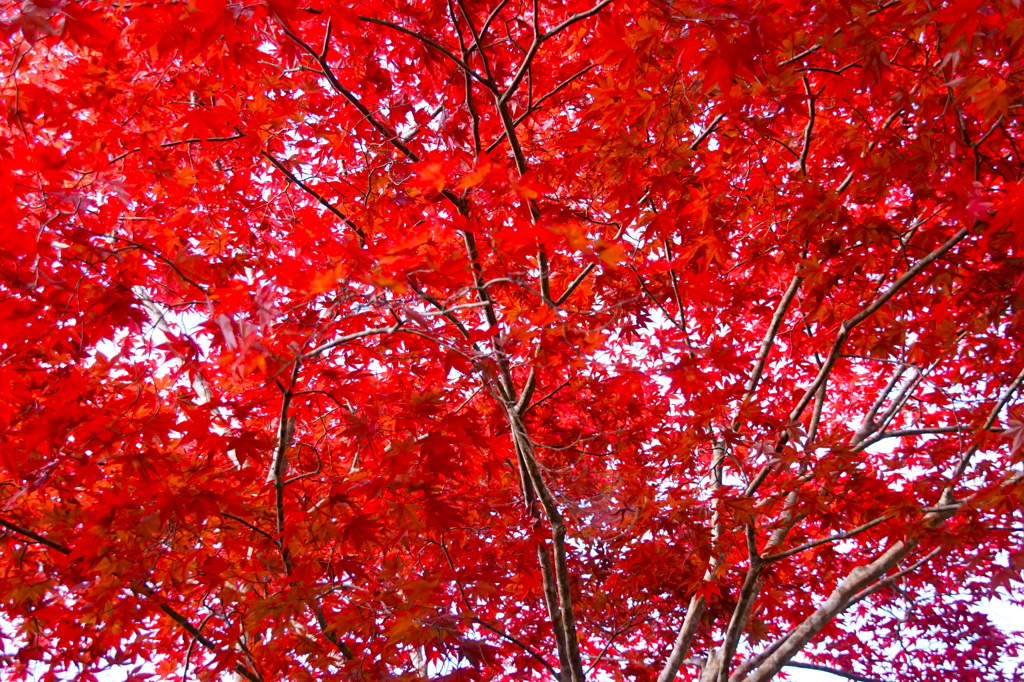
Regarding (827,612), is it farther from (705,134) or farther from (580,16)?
(580,16)

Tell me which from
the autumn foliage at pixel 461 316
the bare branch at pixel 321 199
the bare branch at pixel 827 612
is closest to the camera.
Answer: the autumn foliage at pixel 461 316

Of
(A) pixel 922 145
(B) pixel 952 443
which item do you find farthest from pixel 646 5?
(B) pixel 952 443

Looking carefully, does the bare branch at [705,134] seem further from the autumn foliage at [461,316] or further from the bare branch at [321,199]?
the bare branch at [321,199]

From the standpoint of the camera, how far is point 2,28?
2465 millimetres

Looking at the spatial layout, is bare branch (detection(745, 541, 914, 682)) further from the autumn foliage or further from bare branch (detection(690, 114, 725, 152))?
bare branch (detection(690, 114, 725, 152))

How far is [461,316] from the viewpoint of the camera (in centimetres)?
378

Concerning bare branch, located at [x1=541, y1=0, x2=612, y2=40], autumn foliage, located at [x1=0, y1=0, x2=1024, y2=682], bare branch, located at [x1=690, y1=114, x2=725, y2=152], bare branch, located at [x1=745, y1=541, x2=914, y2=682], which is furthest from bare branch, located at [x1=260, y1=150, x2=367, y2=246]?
bare branch, located at [x1=745, y1=541, x2=914, y2=682]

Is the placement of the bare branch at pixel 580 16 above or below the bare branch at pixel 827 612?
above

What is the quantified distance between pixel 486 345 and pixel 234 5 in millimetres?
1848

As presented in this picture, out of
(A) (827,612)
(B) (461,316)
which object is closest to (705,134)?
(B) (461,316)

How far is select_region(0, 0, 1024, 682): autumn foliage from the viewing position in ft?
8.26

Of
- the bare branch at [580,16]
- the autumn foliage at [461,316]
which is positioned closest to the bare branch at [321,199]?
the autumn foliage at [461,316]

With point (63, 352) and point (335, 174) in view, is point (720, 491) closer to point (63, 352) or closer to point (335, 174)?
point (335, 174)

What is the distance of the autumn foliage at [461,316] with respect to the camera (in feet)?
8.26
